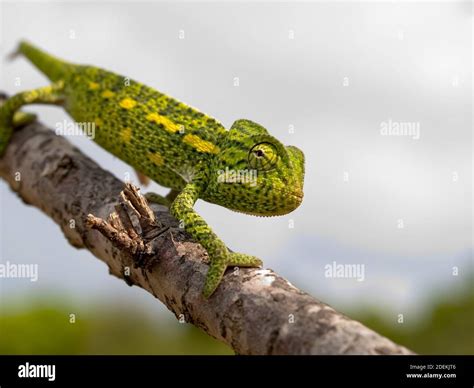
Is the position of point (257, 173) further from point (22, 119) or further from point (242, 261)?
point (22, 119)

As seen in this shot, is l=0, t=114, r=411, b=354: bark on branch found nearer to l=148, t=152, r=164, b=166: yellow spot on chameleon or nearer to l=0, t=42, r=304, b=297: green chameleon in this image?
l=0, t=42, r=304, b=297: green chameleon

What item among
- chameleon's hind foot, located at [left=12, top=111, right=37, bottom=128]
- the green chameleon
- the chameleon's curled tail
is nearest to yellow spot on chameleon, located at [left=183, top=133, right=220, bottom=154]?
the green chameleon

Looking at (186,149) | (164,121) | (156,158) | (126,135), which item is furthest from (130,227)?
(126,135)

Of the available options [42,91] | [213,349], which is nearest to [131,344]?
[213,349]

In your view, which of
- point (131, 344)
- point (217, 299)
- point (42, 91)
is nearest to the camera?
point (217, 299)

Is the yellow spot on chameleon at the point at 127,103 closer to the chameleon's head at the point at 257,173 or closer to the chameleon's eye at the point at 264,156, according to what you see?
the chameleon's head at the point at 257,173

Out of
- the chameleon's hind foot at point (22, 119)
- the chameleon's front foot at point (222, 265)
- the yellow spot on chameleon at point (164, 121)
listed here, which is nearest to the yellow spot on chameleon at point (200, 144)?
the yellow spot on chameleon at point (164, 121)

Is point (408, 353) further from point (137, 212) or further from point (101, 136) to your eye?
point (101, 136)
